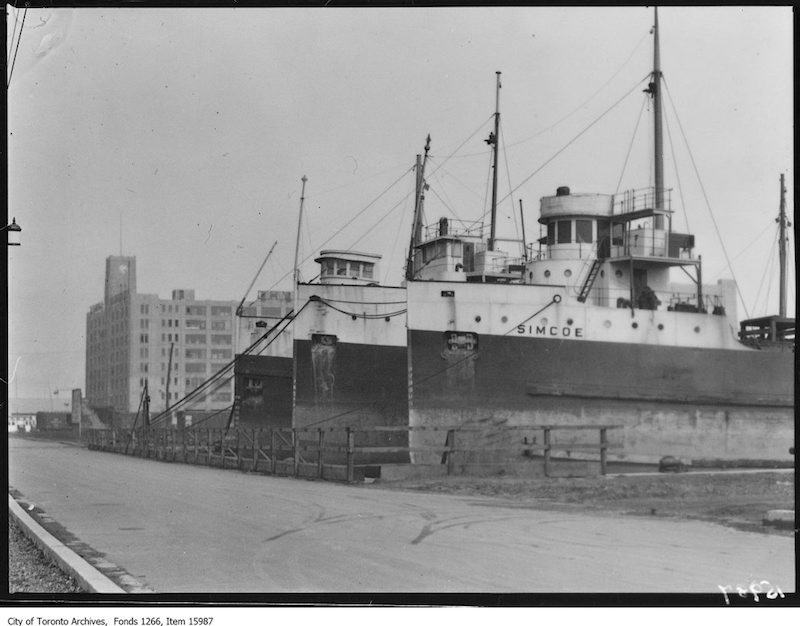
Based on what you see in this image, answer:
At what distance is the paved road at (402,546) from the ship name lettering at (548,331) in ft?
42.5

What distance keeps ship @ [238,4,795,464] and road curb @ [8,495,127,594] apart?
1593 centimetres

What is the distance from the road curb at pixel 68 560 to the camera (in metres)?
6.45

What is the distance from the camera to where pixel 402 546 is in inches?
328

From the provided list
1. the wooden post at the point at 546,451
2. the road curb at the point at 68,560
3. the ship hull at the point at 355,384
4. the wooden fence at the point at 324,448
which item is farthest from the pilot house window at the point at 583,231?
the road curb at the point at 68,560

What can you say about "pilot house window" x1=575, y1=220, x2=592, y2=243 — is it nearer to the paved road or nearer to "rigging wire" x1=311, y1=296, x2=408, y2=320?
"rigging wire" x1=311, y1=296, x2=408, y2=320

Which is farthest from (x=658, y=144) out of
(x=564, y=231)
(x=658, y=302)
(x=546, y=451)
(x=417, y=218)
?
(x=546, y=451)

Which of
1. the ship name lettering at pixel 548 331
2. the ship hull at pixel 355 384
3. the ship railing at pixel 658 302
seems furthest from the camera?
the ship railing at pixel 658 302

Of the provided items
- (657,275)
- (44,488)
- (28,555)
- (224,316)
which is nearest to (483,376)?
(657,275)

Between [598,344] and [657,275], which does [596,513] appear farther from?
[657,275]

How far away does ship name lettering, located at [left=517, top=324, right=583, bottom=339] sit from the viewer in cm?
2578

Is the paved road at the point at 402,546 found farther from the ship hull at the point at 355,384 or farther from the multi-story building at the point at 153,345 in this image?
the multi-story building at the point at 153,345

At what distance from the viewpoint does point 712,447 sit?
26.6 meters

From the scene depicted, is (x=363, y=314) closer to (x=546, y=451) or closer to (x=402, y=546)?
(x=546, y=451)
